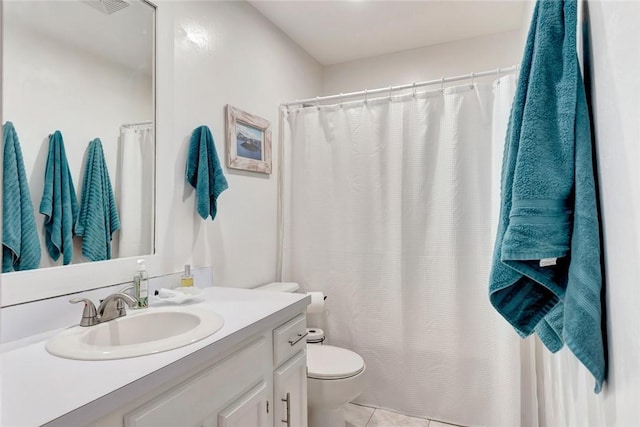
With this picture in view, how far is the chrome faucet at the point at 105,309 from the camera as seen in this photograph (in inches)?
47.1

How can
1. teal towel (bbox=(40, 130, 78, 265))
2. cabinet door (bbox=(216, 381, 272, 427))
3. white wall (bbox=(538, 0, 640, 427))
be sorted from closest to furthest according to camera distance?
1. white wall (bbox=(538, 0, 640, 427))
2. cabinet door (bbox=(216, 381, 272, 427))
3. teal towel (bbox=(40, 130, 78, 265))

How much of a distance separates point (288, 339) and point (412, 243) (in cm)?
102

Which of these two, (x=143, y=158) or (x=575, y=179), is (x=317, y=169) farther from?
(x=575, y=179)

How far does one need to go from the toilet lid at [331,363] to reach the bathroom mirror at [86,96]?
0.97m

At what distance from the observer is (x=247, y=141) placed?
2.20 metres

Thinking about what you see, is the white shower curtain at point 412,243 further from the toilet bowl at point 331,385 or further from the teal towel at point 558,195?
the teal towel at point 558,195

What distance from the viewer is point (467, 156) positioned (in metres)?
2.07

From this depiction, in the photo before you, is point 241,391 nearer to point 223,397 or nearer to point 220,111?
point 223,397

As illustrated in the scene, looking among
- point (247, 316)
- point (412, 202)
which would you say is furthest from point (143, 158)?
point (412, 202)

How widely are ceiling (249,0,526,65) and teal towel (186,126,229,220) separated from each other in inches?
38.8

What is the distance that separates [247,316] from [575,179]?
1.01 meters

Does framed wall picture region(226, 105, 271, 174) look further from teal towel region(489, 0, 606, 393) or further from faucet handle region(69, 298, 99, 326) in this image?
teal towel region(489, 0, 606, 393)

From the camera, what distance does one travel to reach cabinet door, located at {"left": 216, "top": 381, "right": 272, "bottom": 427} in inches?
44.4

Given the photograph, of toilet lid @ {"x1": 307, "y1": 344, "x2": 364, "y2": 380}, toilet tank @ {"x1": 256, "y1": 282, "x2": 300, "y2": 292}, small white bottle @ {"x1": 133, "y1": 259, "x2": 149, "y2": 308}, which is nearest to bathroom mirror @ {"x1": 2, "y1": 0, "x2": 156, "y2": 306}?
small white bottle @ {"x1": 133, "y1": 259, "x2": 149, "y2": 308}
